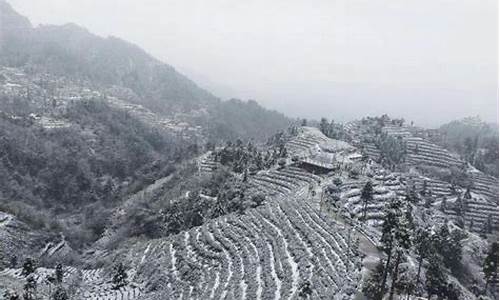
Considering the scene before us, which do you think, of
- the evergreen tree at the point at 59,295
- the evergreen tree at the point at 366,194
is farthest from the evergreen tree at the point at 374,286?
the evergreen tree at the point at 59,295

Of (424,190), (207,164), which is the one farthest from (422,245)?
(207,164)

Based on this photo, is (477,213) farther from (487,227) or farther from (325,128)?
(325,128)

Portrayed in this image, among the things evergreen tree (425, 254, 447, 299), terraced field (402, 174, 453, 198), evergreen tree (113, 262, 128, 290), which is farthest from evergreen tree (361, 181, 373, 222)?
terraced field (402, 174, 453, 198)

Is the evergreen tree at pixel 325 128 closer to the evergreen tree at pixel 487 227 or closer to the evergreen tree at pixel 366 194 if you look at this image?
the evergreen tree at pixel 487 227

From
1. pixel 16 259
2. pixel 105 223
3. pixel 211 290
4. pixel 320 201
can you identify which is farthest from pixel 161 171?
pixel 211 290

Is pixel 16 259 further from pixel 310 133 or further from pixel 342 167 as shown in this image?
pixel 310 133

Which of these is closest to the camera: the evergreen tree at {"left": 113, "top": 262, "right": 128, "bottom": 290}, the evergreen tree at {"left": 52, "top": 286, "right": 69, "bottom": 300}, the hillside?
the hillside

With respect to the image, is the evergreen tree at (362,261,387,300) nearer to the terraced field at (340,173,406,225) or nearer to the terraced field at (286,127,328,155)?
the terraced field at (340,173,406,225)
